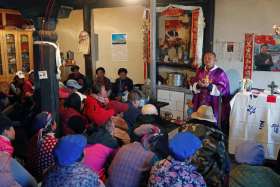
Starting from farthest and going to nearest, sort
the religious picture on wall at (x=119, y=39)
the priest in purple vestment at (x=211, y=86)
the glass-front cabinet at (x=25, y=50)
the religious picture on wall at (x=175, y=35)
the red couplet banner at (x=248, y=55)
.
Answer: the glass-front cabinet at (x=25, y=50), the religious picture on wall at (x=119, y=39), the religious picture on wall at (x=175, y=35), the red couplet banner at (x=248, y=55), the priest in purple vestment at (x=211, y=86)

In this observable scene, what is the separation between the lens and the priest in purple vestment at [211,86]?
14.2ft

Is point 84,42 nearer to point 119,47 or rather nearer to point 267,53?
point 119,47

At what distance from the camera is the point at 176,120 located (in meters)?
5.66

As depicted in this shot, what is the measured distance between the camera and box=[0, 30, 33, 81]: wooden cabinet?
7430 millimetres

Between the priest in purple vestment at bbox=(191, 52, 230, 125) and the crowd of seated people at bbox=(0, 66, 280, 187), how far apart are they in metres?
1.21

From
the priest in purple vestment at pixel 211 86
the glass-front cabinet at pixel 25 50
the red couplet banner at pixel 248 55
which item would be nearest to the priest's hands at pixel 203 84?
the priest in purple vestment at pixel 211 86

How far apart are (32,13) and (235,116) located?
276cm

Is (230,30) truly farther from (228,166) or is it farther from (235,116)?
(228,166)

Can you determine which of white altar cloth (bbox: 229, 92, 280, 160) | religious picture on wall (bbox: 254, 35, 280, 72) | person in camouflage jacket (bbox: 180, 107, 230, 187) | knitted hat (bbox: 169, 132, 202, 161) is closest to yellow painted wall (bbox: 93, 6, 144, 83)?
religious picture on wall (bbox: 254, 35, 280, 72)

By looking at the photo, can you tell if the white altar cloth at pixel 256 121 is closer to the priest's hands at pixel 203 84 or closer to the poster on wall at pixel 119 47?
the priest's hands at pixel 203 84

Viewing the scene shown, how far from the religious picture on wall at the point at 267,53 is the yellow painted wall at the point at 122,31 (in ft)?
7.98

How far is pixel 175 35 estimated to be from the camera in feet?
18.3

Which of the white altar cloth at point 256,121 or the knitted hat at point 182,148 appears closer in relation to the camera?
the knitted hat at point 182,148

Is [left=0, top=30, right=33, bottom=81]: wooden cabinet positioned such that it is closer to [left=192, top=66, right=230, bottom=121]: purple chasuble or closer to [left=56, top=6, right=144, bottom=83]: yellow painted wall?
[left=56, top=6, right=144, bottom=83]: yellow painted wall
